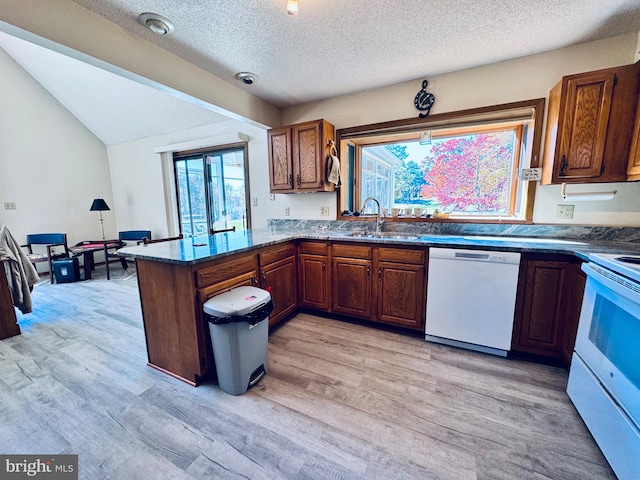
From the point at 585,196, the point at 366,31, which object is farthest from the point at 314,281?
the point at 585,196

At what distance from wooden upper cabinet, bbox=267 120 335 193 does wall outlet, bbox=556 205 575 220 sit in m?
2.10

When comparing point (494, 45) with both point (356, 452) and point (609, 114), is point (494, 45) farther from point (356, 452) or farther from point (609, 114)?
point (356, 452)

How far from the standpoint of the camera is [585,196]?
2.05 m

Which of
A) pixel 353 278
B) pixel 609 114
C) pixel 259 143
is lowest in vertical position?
pixel 353 278

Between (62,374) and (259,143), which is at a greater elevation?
(259,143)

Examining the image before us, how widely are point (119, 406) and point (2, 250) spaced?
220 centimetres

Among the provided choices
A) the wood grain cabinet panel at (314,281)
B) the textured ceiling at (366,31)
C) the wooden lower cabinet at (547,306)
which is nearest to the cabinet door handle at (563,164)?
the wooden lower cabinet at (547,306)

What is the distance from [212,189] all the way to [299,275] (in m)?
2.47

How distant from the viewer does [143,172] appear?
494 cm

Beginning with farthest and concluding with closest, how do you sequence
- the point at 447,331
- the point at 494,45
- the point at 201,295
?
the point at 447,331 → the point at 494,45 → the point at 201,295

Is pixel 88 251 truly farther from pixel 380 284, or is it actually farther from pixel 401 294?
pixel 401 294

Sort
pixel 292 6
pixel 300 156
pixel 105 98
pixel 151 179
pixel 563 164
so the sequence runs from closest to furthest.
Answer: pixel 292 6, pixel 563 164, pixel 300 156, pixel 105 98, pixel 151 179

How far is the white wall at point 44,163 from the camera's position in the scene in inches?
157

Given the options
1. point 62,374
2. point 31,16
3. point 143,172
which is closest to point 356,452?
point 62,374
